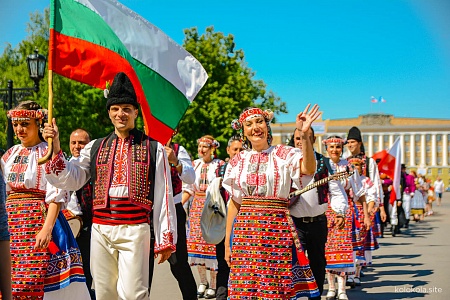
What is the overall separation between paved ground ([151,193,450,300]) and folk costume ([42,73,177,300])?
4.03 metres

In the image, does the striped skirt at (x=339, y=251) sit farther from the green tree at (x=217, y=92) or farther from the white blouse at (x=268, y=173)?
the green tree at (x=217, y=92)

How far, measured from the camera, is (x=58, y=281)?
5770mm

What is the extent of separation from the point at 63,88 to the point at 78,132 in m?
25.5

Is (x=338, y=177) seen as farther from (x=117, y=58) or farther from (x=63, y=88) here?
(x=63, y=88)

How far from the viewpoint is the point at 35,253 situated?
5738 mm

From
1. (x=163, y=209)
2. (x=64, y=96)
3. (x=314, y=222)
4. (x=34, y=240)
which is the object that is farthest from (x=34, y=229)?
(x=64, y=96)

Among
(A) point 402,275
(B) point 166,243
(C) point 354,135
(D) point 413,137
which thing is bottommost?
(A) point 402,275

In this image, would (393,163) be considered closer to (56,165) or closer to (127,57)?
(127,57)

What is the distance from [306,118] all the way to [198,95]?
100ft

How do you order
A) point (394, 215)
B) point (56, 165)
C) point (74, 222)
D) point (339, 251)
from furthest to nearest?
1. point (394, 215)
2. point (339, 251)
3. point (74, 222)
4. point (56, 165)

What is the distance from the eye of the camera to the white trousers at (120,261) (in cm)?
509

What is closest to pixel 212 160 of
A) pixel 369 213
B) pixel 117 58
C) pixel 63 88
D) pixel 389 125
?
pixel 369 213

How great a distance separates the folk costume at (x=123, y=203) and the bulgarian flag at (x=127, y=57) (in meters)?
0.83

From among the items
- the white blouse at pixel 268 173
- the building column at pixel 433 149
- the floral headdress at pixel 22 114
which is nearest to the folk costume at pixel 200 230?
the white blouse at pixel 268 173
